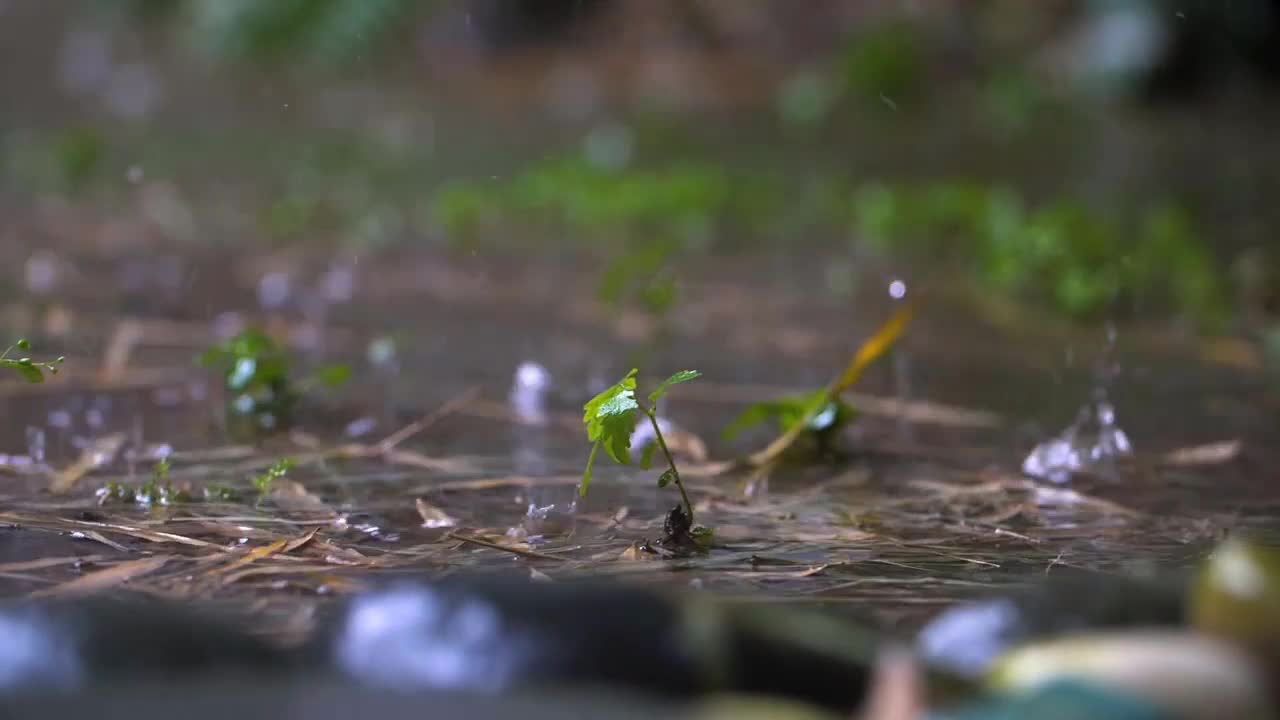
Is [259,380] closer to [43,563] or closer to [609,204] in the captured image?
[43,563]

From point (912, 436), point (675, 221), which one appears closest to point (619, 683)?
point (912, 436)

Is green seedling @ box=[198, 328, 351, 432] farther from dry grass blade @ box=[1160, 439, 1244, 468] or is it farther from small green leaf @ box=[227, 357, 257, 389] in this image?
dry grass blade @ box=[1160, 439, 1244, 468]

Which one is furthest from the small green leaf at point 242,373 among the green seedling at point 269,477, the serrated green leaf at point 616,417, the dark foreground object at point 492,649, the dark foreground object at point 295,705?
the dark foreground object at point 295,705

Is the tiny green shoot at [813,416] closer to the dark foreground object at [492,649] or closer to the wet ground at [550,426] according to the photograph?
the wet ground at [550,426]

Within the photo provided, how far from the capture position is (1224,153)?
23.3 ft

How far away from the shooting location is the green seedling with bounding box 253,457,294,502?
184 cm

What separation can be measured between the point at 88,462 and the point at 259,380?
0.33 meters

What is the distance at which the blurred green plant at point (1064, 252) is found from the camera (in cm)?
343

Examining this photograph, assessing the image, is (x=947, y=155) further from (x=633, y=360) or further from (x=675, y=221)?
(x=633, y=360)

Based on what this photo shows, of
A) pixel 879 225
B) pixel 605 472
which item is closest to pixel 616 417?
pixel 605 472

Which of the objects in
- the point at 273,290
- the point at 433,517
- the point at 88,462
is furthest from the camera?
the point at 273,290

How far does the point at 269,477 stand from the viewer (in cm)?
185

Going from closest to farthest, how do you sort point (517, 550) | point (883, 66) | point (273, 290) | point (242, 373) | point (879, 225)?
point (517, 550) < point (242, 373) < point (273, 290) < point (879, 225) < point (883, 66)

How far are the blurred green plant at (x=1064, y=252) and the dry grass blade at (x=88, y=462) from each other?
85.2 inches
